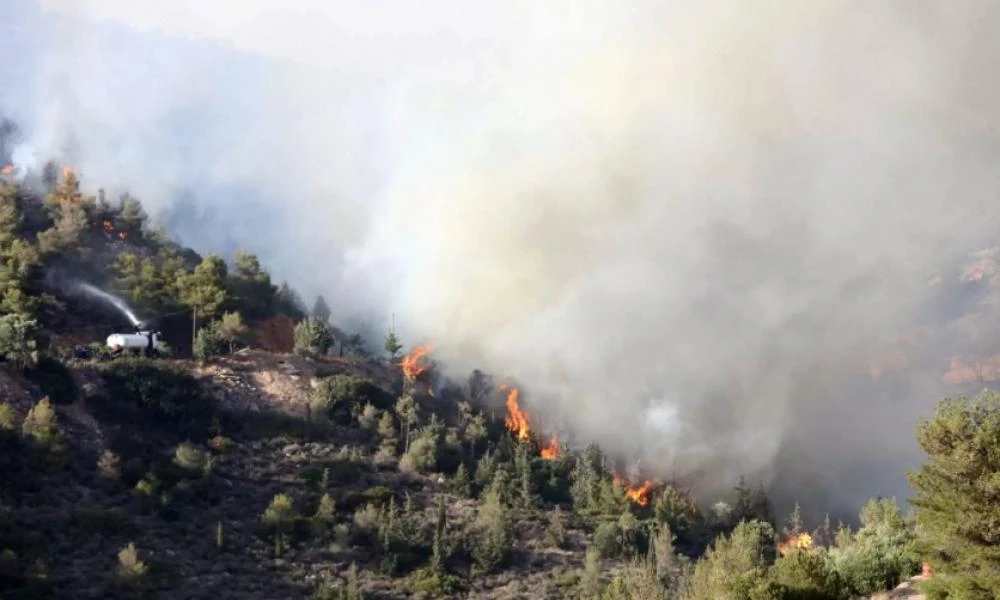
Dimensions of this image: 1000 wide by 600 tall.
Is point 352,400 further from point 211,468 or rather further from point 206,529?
point 206,529

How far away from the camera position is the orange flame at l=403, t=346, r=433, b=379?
69162 millimetres

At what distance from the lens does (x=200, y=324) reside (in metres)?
64.4

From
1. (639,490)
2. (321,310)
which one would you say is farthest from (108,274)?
(639,490)

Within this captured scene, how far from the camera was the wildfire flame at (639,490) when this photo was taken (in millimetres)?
60844

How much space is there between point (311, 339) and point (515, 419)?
1573 centimetres

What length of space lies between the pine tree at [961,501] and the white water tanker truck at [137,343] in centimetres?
4666

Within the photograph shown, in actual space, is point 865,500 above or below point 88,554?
above

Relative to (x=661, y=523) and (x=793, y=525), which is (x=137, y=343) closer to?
(x=661, y=523)

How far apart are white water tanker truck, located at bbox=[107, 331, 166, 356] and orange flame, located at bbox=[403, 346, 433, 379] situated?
56.3ft

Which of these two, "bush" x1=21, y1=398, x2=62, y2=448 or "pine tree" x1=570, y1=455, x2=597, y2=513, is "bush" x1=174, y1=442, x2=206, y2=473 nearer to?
"bush" x1=21, y1=398, x2=62, y2=448

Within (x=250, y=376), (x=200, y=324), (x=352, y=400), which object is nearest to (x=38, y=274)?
(x=200, y=324)

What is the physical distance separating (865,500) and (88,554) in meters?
56.6

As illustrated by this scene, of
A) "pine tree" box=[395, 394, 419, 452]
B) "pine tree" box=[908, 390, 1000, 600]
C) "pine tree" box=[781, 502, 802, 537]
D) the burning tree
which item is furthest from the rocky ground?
"pine tree" box=[908, 390, 1000, 600]

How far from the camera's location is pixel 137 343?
2296 inches
